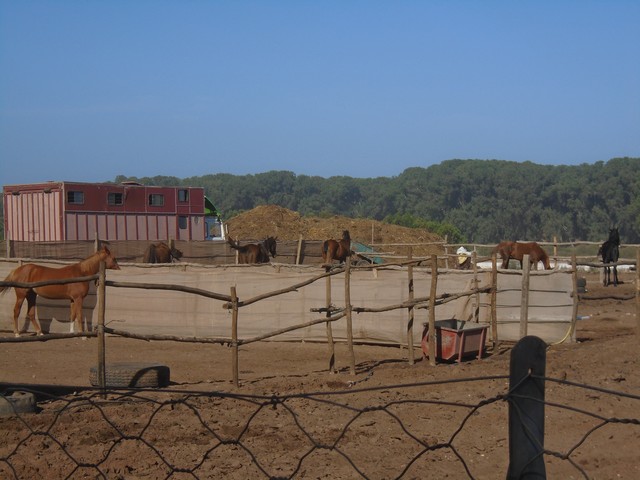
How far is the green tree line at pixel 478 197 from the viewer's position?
79163 millimetres

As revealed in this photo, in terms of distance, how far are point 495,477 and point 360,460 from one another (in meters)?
1.17

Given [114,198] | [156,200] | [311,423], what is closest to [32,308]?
[311,423]

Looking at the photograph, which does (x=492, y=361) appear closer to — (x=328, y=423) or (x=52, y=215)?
(x=328, y=423)

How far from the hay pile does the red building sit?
26.9 ft

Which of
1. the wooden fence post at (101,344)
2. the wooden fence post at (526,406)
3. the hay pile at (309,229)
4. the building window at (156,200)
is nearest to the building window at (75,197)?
the building window at (156,200)

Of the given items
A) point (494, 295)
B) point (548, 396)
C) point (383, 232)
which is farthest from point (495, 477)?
point (383, 232)

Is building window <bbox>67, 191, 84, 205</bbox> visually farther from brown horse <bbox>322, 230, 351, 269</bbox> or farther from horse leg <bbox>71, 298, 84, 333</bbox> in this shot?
horse leg <bbox>71, 298, 84, 333</bbox>

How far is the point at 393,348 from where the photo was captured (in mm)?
14445

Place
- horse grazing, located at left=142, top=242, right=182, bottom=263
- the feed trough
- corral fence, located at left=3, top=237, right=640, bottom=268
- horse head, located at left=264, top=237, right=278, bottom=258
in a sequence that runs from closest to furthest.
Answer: the feed trough → horse grazing, located at left=142, top=242, right=182, bottom=263 → corral fence, located at left=3, top=237, right=640, bottom=268 → horse head, located at left=264, top=237, right=278, bottom=258

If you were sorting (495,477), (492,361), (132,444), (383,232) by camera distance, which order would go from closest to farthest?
(495,477)
(132,444)
(492,361)
(383,232)

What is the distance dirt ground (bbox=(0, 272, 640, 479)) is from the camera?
6656 mm

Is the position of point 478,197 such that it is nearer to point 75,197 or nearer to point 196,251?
point 75,197

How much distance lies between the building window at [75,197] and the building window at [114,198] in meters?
1.04

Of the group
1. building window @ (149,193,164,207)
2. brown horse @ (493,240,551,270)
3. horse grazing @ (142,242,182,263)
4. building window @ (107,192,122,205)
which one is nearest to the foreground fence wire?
horse grazing @ (142,242,182,263)
